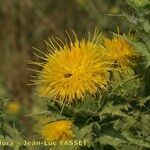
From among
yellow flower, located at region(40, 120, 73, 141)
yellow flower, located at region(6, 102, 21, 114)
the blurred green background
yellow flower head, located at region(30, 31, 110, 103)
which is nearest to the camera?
yellow flower head, located at region(30, 31, 110, 103)

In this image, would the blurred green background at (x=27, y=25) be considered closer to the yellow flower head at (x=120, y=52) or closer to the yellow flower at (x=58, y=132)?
the yellow flower at (x=58, y=132)

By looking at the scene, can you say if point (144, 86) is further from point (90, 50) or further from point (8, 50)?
point (8, 50)

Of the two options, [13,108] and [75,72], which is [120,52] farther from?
[13,108]

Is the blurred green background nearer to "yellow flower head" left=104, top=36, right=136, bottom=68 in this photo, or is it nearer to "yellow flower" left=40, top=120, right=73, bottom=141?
"yellow flower" left=40, top=120, right=73, bottom=141

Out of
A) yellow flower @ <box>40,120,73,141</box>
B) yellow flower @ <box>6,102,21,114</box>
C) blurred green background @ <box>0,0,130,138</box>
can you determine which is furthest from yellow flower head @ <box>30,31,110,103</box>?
blurred green background @ <box>0,0,130,138</box>

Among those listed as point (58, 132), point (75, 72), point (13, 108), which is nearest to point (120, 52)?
point (75, 72)

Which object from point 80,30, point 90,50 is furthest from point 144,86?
point 80,30

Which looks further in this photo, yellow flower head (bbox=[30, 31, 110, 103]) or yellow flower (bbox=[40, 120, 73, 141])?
yellow flower (bbox=[40, 120, 73, 141])

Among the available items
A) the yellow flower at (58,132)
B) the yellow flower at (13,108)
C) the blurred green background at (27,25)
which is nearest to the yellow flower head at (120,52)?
the yellow flower at (58,132)
